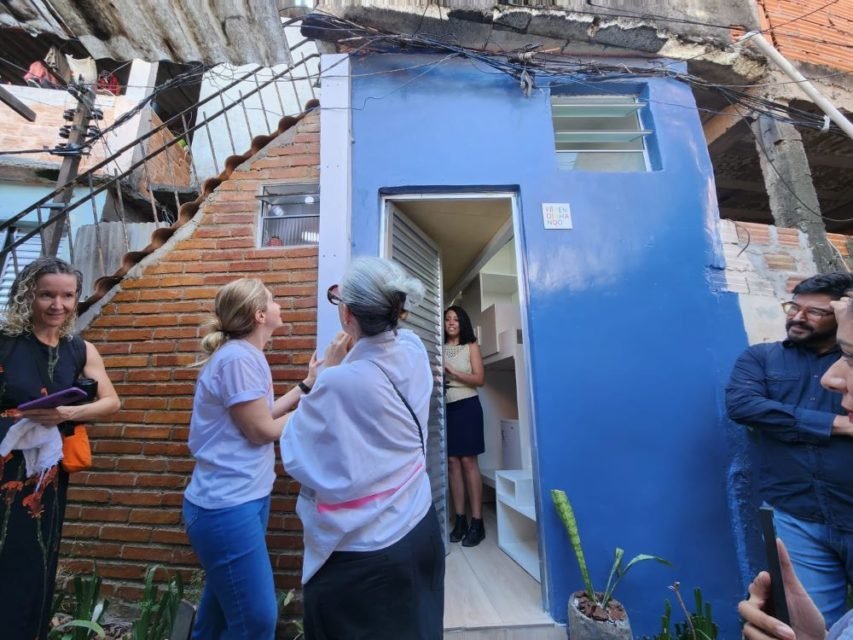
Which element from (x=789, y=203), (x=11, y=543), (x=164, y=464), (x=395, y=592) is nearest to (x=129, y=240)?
(x=164, y=464)

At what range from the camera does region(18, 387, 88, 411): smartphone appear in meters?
1.60

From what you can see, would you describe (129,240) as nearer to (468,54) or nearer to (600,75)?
(468,54)

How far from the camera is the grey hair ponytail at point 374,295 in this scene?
1280 mm

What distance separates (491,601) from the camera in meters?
2.45

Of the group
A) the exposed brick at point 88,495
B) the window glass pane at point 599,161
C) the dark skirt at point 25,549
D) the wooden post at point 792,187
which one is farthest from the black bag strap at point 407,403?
the wooden post at point 792,187

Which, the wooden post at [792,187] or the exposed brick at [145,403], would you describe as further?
the wooden post at [792,187]

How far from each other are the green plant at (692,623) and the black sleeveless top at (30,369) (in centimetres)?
328

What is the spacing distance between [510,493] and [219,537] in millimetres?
2319

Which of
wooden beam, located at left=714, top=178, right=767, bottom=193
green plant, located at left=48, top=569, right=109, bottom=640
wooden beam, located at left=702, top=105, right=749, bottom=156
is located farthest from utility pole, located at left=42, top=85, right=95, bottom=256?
wooden beam, located at left=714, top=178, right=767, bottom=193

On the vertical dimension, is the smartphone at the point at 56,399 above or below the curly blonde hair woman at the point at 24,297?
below

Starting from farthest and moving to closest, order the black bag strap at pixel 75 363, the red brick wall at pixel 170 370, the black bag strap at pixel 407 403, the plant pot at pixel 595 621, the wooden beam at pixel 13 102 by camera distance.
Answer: the red brick wall at pixel 170 370
the wooden beam at pixel 13 102
the plant pot at pixel 595 621
the black bag strap at pixel 75 363
the black bag strap at pixel 407 403

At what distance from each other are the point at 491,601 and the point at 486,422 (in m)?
2.02

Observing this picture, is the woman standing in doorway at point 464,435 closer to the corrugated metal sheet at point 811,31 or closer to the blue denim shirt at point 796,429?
the blue denim shirt at point 796,429

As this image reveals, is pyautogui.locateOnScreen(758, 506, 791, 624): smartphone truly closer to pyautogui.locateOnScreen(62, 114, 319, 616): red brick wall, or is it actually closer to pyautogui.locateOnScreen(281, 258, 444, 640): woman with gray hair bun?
pyautogui.locateOnScreen(281, 258, 444, 640): woman with gray hair bun
